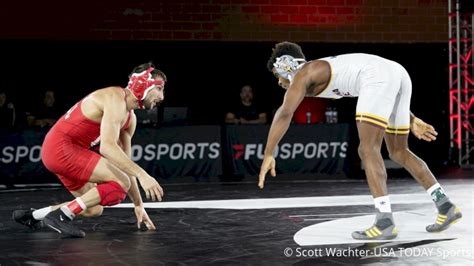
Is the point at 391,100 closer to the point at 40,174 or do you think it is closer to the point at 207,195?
the point at 207,195

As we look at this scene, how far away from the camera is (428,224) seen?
6160mm

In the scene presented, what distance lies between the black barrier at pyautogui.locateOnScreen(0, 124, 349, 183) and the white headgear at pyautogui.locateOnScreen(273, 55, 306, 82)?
6.27 m

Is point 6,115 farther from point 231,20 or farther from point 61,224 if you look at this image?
point 61,224

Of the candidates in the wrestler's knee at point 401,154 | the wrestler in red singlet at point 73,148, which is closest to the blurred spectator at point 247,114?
the wrestler in red singlet at point 73,148

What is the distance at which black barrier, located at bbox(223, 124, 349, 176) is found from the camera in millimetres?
12109

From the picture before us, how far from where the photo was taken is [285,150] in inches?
478

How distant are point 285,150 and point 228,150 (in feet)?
2.83

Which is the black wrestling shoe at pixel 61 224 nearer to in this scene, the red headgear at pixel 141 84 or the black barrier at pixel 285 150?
the red headgear at pixel 141 84

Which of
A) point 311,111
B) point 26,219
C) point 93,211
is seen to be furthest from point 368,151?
point 311,111

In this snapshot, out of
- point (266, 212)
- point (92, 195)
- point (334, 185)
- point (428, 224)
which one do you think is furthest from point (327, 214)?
point (334, 185)

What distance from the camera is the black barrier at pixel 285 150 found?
12109mm

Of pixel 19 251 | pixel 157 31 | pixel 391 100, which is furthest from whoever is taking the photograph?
pixel 157 31

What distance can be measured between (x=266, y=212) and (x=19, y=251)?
8.84ft

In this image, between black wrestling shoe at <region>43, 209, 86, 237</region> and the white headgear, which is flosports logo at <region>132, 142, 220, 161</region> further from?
the white headgear
